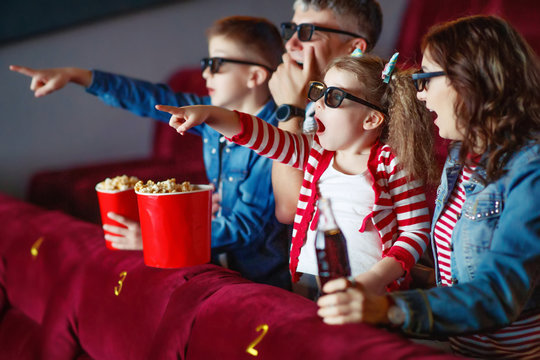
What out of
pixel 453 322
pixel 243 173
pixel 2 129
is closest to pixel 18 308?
pixel 243 173

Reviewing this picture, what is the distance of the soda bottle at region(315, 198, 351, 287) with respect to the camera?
3.11 ft

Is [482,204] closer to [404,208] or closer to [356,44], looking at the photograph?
[404,208]

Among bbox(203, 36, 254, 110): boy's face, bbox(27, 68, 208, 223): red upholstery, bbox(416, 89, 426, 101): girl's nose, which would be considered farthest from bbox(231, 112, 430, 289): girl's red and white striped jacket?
bbox(27, 68, 208, 223): red upholstery

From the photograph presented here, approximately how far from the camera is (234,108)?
1396mm

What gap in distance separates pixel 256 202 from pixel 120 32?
1.70 m

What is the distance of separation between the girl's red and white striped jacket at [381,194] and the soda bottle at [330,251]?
0.04 metres

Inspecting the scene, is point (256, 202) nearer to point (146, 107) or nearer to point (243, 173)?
point (243, 173)

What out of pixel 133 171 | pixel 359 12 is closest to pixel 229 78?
pixel 359 12

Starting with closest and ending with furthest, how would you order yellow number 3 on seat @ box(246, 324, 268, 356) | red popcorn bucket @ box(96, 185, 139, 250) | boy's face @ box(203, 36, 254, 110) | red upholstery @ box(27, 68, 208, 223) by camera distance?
yellow number 3 on seat @ box(246, 324, 268, 356)
red popcorn bucket @ box(96, 185, 139, 250)
boy's face @ box(203, 36, 254, 110)
red upholstery @ box(27, 68, 208, 223)

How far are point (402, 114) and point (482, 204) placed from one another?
0.78 ft

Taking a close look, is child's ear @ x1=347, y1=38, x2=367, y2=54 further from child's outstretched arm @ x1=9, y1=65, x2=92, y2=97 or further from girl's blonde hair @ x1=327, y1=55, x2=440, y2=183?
child's outstretched arm @ x1=9, y1=65, x2=92, y2=97

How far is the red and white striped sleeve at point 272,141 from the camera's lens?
100cm

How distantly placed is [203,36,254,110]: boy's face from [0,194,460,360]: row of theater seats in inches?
18.1

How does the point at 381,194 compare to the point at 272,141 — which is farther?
the point at 272,141
